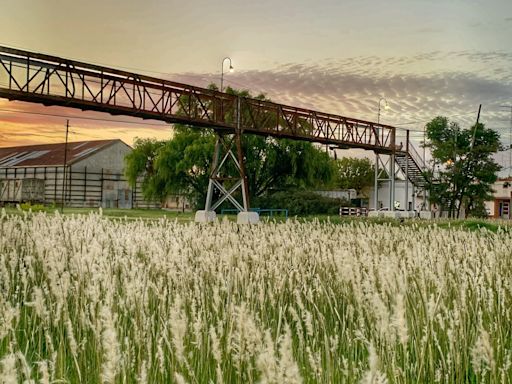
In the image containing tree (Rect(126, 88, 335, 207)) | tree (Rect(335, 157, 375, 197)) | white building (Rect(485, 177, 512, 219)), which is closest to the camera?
tree (Rect(126, 88, 335, 207))

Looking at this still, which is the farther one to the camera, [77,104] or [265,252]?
[77,104]

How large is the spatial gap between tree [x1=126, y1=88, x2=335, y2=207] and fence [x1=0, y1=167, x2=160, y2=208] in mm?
9340

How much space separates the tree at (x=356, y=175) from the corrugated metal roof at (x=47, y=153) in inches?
1606

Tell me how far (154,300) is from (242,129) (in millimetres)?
21877

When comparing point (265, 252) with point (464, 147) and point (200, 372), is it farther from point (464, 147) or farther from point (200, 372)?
point (464, 147)

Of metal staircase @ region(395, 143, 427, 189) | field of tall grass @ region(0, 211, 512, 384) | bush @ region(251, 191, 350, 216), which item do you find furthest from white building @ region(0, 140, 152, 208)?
field of tall grass @ region(0, 211, 512, 384)

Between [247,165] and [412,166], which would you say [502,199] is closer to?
[412,166]

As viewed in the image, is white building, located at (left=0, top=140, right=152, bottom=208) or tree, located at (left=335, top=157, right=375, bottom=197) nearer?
white building, located at (left=0, top=140, right=152, bottom=208)

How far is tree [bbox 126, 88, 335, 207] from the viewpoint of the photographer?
41844mm

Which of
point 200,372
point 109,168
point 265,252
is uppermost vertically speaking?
point 109,168

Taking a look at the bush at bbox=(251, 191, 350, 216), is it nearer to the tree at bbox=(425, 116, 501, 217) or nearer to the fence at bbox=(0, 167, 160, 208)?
the tree at bbox=(425, 116, 501, 217)

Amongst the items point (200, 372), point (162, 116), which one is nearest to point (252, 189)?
point (162, 116)

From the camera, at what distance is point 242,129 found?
89.2ft

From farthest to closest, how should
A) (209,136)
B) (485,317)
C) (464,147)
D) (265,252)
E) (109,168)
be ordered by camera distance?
(109,168) < (464,147) < (209,136) < (265,252) < (485,317)
